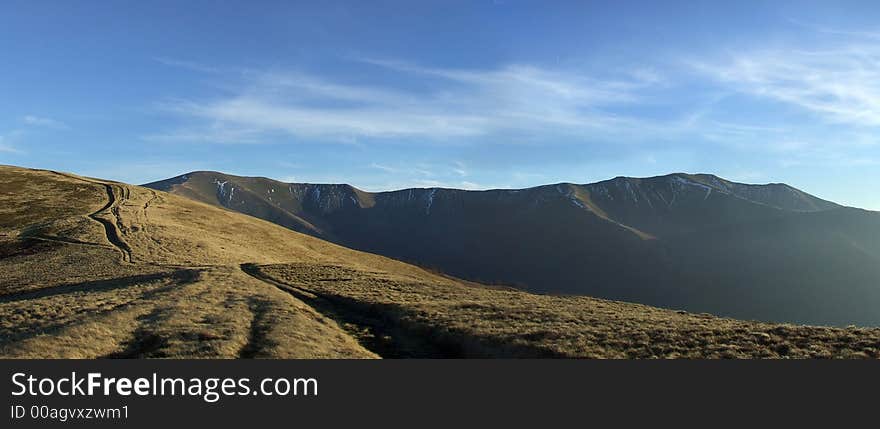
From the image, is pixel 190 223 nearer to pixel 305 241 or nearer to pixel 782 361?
pixel 305 241

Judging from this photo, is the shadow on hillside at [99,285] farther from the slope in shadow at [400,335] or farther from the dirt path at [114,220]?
the slope in shadow at [400,335]

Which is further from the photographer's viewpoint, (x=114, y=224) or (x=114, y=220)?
(x=114, y=220)

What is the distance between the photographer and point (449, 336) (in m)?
23.6

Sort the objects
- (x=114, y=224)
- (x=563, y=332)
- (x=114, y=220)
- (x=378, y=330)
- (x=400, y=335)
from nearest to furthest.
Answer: (x=563, y=332)
(x=400, y=335)
(x=378, y=330)
(x=114, y=224)
(x=114, y=220)

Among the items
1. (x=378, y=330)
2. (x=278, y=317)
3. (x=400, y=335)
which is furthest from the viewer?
(x=378, y=330)

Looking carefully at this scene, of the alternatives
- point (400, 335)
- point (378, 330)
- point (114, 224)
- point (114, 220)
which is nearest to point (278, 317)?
point (378, 330)

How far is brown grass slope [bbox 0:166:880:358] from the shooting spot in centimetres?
1909

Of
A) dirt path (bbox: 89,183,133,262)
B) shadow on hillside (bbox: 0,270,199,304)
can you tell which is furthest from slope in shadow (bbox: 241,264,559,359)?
dirt path (bbox: 89,183,133,262)

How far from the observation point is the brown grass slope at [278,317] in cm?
1909

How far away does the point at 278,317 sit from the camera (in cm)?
2552

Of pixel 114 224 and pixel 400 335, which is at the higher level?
pixel 114 224

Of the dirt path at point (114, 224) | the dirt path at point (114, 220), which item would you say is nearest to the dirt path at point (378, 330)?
the dirt path at point (114, 220)

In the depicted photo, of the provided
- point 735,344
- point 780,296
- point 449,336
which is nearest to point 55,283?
point 449,336

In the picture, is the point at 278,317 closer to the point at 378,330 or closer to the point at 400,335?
the point at 378,330
